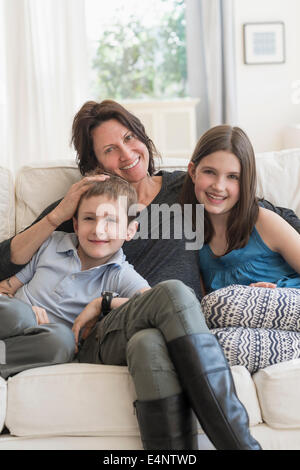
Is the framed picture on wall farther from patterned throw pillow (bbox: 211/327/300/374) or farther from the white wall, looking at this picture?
patterned throw pillow (bbox: 211/327/300/374)

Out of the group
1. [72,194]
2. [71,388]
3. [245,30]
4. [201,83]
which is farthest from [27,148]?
[71,388]

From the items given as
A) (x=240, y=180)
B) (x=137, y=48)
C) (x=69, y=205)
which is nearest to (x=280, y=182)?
(x=240, y=180)

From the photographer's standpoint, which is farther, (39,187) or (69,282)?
(39,187)

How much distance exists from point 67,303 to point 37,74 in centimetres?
299

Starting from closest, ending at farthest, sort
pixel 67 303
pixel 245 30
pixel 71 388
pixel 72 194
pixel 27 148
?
→ pixel 71 388, pixel 67 303, pixel 72 194, pixel 27 148, pixel 245 30

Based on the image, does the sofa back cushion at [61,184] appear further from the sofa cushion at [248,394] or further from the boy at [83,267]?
the sofa cushion at [248,394]

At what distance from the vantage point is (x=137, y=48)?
5086mm

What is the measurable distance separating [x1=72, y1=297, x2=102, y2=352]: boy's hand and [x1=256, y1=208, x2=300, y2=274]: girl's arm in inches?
22.2

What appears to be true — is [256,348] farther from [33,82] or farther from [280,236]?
[33,82]

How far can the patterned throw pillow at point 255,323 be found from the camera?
4.72 ft

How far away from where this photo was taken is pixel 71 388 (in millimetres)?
1361

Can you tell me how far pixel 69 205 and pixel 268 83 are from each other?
3.52m
